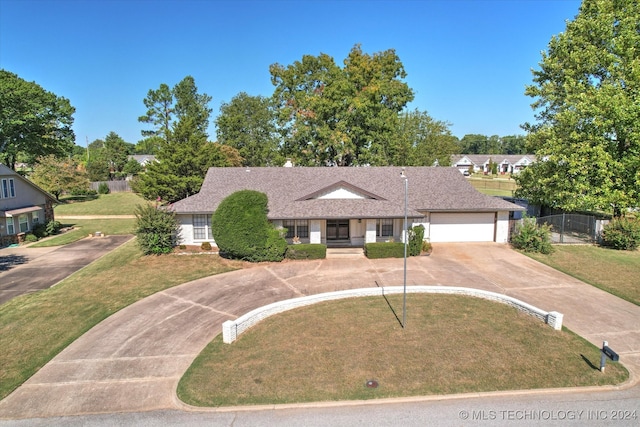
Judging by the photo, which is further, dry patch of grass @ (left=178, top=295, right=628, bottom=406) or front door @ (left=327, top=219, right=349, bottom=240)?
front door @ (left=327, top=219, right=349, bottom=240)

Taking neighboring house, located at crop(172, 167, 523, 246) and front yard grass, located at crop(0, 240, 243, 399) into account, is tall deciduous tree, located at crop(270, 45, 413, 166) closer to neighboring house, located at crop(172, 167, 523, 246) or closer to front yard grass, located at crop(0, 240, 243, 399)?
neighboring house, located at crop(172, 167, 523, 246)

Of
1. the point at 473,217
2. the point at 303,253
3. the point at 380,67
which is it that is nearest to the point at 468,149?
the point at 380,67

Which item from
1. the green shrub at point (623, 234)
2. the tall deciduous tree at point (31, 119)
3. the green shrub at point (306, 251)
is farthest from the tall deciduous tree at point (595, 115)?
the tall deciduous tree at point (31, 119)

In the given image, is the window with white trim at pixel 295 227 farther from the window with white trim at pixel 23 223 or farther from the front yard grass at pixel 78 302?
the window with white trim at pixel 23 223

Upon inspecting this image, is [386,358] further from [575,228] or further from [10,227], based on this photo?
[10,227]

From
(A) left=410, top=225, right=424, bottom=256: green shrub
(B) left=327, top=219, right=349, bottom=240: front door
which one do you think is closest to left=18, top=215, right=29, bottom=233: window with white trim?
(B) left=327, top=219, right=349, bottom=240: front door

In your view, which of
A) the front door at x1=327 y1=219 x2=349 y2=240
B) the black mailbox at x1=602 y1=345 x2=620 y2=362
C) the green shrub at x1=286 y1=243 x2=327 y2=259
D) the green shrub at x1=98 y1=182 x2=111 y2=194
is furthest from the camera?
the green shrub at x1=98 y1=182 x2=111 y2=194

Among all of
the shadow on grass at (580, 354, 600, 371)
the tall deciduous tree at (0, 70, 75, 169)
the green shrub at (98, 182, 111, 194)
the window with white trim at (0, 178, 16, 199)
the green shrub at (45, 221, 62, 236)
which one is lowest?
the shadow on grass at (580, 354, 600, 371)

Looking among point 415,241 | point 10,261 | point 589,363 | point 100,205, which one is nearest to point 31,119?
point 100,205
